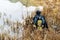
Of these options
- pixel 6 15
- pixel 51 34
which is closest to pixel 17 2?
pixel 6 15

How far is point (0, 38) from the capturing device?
6.55 feet

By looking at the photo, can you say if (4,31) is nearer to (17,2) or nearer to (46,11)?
(17,2)

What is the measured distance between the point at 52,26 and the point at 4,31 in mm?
440

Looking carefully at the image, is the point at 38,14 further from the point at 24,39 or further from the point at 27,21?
the point at 24,39

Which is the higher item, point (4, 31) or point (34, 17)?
point (34, 17)

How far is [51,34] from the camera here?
6.57 feet

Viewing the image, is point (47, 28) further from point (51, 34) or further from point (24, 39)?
point (24, 39)

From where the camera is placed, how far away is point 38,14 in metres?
2.02

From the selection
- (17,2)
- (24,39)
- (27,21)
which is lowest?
(24,39)

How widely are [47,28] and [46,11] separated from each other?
6.2 inches

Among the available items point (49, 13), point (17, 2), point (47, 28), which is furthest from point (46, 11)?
point (17, 2)

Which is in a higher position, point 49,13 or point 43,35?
point 49,13

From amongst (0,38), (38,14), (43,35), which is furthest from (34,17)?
(0,38)

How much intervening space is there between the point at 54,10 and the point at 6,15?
1.46 ft
